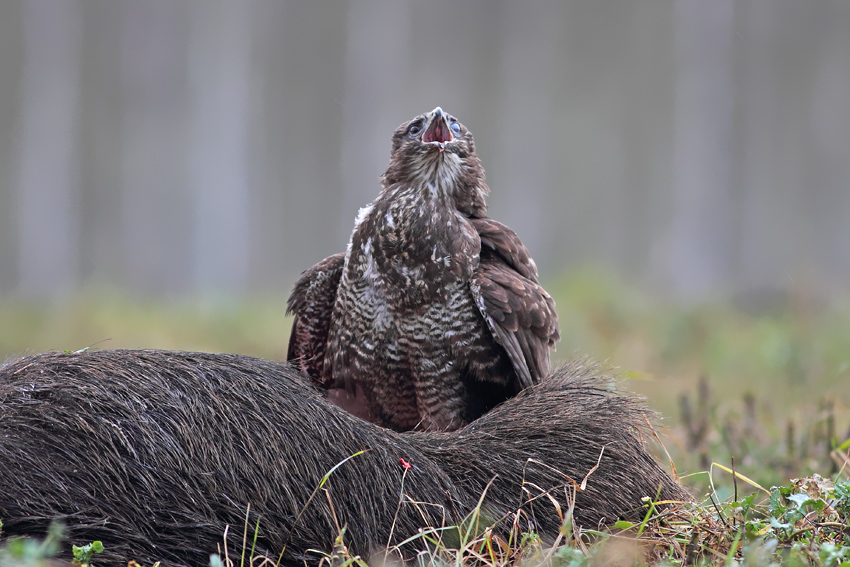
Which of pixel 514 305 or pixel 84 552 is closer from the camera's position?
pixel 84 552

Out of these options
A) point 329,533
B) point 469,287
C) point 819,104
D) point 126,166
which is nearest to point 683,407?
point 469,287

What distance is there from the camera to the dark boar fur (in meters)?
2.28

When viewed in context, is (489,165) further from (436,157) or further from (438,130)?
(436,157)

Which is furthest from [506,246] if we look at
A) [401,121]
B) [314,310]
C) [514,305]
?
[401,121]

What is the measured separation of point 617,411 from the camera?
304 cm

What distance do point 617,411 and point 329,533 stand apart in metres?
1.20

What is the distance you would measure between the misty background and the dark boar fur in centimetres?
899

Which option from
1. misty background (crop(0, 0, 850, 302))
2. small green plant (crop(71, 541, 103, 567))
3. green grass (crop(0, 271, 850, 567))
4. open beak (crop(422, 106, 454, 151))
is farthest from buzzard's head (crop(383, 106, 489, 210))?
misty background (crop(0, 0, 850, 302))

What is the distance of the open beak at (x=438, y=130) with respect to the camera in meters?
3.64

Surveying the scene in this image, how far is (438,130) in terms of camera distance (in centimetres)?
367

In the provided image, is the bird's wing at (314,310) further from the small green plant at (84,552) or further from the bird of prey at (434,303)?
the small green plant at (84,552)

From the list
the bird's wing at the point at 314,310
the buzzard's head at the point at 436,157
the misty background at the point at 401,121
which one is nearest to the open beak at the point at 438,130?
the buzzard's head at the point at 436,157

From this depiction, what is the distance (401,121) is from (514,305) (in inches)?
583

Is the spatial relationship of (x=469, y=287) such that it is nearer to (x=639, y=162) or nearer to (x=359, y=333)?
(x=359, y=333)
